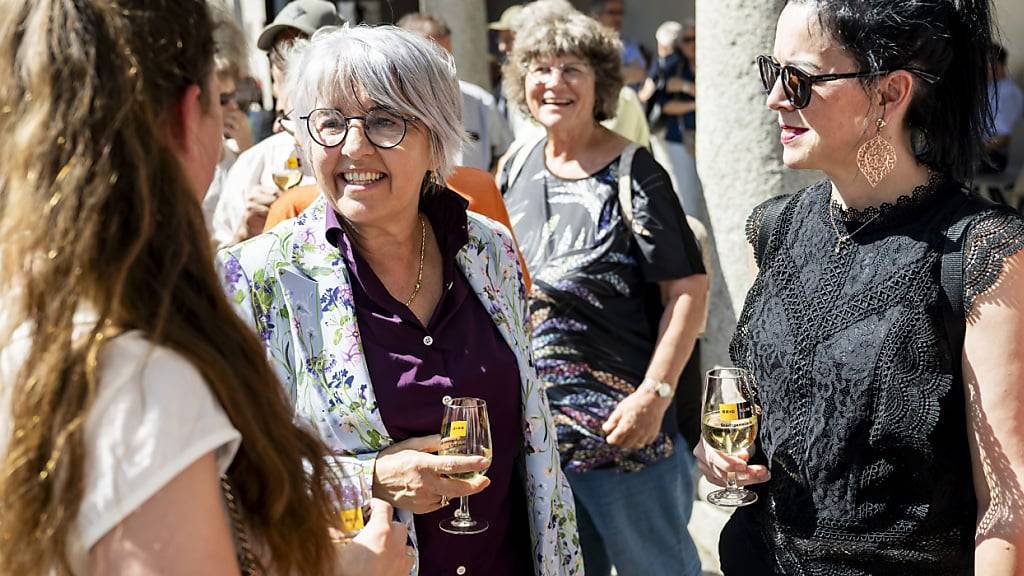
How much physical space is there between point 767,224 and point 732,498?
73 centimetres

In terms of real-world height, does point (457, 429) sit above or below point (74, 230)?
below

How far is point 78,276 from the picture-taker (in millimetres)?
1281

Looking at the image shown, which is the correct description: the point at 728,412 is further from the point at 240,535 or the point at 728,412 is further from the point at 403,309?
the point at 240,535

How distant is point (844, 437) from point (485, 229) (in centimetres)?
113

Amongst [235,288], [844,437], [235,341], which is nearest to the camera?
[235,341]

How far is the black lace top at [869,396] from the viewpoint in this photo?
226 centimetres

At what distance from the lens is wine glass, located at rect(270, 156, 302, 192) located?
400 cm

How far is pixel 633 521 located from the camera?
3801mm

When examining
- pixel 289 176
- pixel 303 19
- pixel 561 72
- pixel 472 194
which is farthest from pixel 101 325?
pixel 303 19

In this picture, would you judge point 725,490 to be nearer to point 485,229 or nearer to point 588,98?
point 485,229

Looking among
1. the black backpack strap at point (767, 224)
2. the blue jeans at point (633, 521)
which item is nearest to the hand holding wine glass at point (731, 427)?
the black backpack strap at point (767, 224)

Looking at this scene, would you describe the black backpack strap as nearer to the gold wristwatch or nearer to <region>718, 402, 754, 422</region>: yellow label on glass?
<region>718, 402, 754, 422</region>: yellow label on glass

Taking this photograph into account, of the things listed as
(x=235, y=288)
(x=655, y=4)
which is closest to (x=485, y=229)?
(x=235, y=288)

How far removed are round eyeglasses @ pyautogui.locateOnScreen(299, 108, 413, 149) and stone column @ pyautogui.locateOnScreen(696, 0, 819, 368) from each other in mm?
2166
